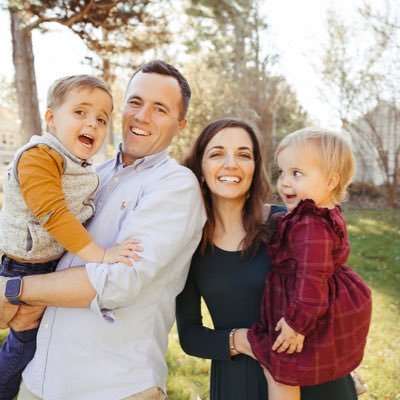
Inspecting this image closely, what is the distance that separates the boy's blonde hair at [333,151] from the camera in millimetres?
2205

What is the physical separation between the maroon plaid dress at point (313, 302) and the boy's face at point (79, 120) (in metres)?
1.04

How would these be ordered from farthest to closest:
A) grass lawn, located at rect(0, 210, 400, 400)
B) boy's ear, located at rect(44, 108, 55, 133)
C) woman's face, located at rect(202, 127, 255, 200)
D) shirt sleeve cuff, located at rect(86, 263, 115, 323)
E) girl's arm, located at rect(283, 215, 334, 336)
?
grass lawn, located at rect(0, 210, 400, 400) → woman's face, located at rect(202, 127, 255, 200) → boy's ear, located at rect(44, 108, 55, 133) → girl's arm, located at rect(283, 215, 334, 336) → shirt sleeve cuff, located at rect(86, 263, 115, 323)

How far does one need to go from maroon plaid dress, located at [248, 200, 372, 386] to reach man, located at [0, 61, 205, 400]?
1.46 ft

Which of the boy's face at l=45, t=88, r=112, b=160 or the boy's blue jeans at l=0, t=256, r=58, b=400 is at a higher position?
the boy's face at l=45, t=88, r=112, b=160

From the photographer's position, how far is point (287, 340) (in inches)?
76.1

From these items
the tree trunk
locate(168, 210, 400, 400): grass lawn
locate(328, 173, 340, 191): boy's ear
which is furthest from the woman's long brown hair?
the tree trunk

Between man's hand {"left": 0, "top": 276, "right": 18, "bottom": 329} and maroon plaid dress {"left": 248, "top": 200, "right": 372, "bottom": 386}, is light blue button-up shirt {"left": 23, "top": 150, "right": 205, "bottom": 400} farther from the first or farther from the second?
maroon plaid dress {"left": 248, "top": 200, "right": 372, "bottom": 386}

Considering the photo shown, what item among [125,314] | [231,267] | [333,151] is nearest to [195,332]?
[231,267]

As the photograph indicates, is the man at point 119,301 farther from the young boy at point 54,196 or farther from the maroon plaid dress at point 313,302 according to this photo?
the maroon plaid dress at point 313,302

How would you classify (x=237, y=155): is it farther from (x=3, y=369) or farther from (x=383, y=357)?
(x=383, y=357)

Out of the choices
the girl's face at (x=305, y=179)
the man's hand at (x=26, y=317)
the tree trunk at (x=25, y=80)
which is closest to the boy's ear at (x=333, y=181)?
the girl's face at (x=305, y=179)

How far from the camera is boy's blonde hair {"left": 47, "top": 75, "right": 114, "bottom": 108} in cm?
213

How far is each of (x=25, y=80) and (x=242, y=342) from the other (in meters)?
8.36

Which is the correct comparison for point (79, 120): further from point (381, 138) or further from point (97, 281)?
point (381, 138)
